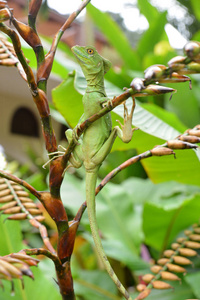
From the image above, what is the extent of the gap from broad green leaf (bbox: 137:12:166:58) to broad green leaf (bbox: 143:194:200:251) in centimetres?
153

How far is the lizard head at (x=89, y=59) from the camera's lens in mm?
470

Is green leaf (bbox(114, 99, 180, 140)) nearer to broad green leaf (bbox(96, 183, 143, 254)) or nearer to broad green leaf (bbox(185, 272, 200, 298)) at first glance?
broad green leaf (bbox(185, 272, 200, 298))

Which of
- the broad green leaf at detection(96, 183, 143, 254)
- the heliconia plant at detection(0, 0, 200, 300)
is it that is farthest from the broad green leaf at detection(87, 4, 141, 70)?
the heliconia plant at detection(0, 0, 200, 300)

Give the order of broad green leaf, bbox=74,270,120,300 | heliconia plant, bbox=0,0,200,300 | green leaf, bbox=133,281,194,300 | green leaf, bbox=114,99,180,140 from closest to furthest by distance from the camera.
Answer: heliconia plant, bbox=0,0,200,300, green leaf, bbox=114,99,180,140, green leaf, bbox=133,281,194,300, broad green leaf, bbox=74,270,120,300

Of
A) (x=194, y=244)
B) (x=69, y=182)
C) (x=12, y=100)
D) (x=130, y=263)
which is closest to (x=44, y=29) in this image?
(x=12, y=100)

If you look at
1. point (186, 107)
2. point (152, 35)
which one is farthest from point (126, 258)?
point (152, 35)

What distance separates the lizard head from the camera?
18.5 inches

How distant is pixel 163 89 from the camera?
12.0 inches

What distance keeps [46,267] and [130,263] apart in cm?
30

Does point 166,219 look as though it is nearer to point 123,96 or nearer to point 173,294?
point 173,294

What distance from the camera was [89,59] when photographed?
1.55 ft

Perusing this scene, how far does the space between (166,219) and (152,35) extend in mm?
1649

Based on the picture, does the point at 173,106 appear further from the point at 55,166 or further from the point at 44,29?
the point at 44,29

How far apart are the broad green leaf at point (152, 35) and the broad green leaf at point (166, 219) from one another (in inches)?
60.4
